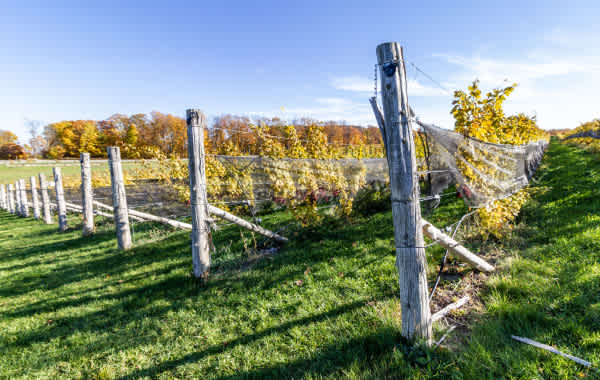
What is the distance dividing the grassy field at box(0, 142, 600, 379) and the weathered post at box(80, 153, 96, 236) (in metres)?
2.98

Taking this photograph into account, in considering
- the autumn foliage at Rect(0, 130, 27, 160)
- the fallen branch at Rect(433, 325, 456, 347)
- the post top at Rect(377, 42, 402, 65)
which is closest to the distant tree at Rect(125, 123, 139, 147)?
the post top at Rect(377, 42, 402, 65)

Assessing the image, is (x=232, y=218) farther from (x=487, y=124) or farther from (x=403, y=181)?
(x=487, y=124)

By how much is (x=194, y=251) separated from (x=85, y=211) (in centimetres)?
672

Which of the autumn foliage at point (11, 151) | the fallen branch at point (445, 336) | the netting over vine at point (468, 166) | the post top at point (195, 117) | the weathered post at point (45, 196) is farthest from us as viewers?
the autumn foliage at point (11, 151)

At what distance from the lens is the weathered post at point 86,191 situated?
8.41 m

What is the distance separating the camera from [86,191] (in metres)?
8.57

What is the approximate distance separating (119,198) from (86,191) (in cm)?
309

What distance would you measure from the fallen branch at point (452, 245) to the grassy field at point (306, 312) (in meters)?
0.23

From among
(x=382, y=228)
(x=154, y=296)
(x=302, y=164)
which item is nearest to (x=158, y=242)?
(x=154, y=296)

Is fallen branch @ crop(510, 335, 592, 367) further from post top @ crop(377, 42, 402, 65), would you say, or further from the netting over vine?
post top @ crop(377, 42, 402, 65)

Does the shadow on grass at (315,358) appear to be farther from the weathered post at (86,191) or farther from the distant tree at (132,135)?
the weathered post at (86,191)

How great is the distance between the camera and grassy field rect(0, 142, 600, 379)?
94.1 inches

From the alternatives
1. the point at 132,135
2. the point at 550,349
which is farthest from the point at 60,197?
the point at 550,349

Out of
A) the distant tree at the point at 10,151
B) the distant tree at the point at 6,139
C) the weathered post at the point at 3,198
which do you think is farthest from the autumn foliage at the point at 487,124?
the distant tree at the point at 6,139
